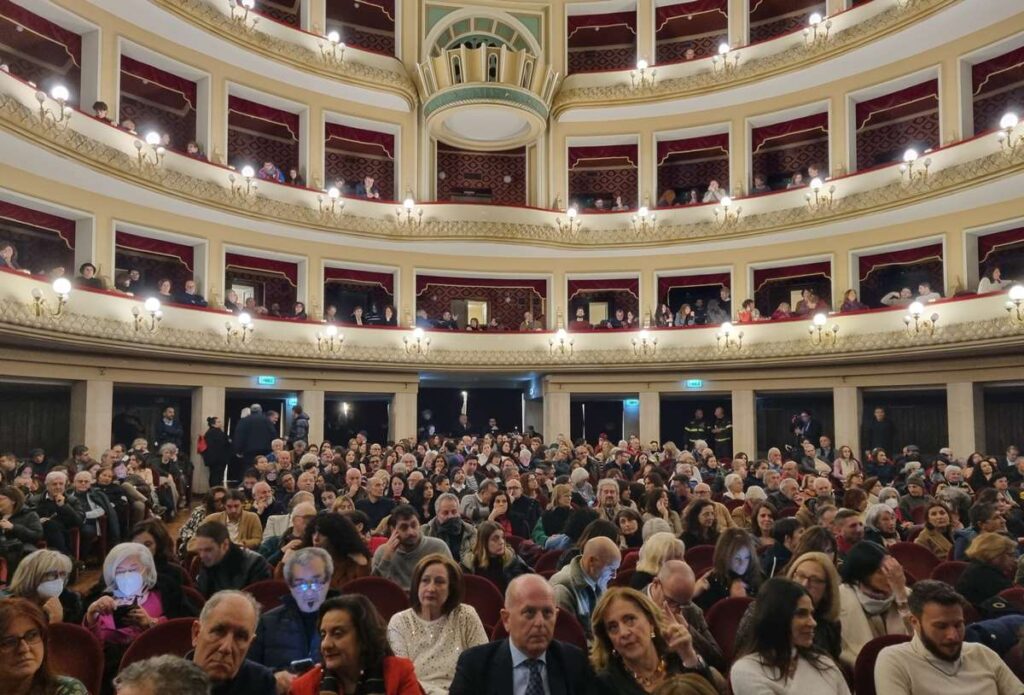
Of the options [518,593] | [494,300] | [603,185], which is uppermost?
[603,185]

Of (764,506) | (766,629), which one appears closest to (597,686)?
(766,629)

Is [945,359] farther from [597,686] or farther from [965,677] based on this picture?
[597,686]

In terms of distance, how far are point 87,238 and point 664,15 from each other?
48.2 feet

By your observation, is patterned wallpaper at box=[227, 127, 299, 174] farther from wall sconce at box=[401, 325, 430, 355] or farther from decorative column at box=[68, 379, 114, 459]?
decorative column at box=[68, 379, 114, 459]

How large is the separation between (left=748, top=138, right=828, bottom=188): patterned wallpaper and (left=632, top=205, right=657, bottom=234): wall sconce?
2563 mm

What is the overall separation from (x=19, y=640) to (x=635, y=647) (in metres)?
2.17

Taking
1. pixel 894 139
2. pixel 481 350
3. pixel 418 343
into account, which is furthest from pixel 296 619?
pixel 894 139

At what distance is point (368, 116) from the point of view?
18078 millimetres

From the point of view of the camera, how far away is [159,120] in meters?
16.0

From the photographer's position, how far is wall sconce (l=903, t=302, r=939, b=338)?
13203mm

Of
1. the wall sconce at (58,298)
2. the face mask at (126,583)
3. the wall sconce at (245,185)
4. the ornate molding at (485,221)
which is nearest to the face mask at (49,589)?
the face mask at (126,583)

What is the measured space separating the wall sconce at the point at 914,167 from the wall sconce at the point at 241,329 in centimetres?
1316

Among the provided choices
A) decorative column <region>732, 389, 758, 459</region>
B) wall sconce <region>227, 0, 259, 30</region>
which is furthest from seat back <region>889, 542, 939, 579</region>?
wall sconce <region>227, 0, 259, 30</region>

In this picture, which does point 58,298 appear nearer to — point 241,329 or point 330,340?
point 241,329
